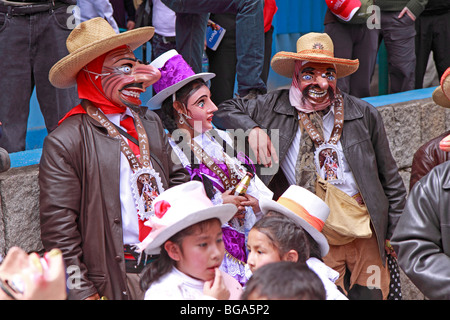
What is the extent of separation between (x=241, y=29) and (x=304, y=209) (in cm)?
195

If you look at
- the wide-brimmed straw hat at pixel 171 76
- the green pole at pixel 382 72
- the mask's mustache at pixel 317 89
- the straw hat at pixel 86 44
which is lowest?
the green pole at pixel 382 72

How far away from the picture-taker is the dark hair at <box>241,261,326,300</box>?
242 centimetres

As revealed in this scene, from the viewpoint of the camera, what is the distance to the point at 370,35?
20.6 feet

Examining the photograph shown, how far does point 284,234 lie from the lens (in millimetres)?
3305

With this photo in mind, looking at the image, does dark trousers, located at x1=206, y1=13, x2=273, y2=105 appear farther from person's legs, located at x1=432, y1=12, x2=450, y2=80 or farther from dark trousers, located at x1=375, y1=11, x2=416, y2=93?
person's legs, located at x1=432, y1=12, x2=450, y2=80

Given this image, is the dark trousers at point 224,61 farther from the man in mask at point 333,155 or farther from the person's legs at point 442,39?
the person's legs at point 442,39

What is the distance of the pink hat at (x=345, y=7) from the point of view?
584 centimetres

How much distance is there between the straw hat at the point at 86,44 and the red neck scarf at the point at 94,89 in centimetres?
5

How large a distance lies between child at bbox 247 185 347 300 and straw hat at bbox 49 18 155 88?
1100 mm

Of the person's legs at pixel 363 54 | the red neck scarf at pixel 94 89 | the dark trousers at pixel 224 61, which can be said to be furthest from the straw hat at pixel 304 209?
the person's legs at pixel 363 54

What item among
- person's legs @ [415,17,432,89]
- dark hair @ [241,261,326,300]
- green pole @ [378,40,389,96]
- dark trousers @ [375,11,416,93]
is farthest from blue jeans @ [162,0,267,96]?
green pole @ [378,40,389,96]

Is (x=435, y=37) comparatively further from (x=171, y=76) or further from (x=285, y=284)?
(x=285, y=284)

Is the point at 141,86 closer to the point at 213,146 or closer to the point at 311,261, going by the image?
the point at 213,146

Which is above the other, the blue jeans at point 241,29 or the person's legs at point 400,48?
the blue jeans at point 241,29
